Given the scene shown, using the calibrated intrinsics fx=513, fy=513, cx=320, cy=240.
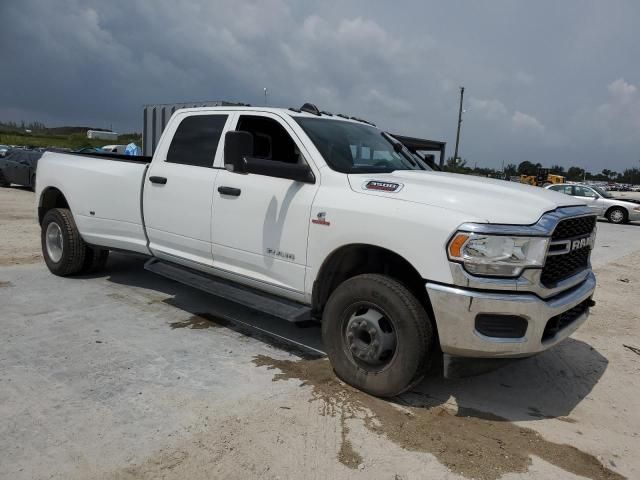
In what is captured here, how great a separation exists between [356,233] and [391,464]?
1.40 metres

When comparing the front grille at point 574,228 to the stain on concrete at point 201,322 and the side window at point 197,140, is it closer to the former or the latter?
the side window at point 197,140

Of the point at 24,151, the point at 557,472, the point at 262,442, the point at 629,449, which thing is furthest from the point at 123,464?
the point at 24,151

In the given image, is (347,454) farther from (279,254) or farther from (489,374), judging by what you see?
(489,374)

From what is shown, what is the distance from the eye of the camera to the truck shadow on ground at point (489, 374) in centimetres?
351

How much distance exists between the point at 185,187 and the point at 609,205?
21.0 meters

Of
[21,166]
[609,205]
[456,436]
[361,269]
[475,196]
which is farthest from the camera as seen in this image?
[609,205]

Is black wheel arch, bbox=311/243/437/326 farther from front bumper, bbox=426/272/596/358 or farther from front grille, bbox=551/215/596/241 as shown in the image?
front grille, bbox=551/215/596/241

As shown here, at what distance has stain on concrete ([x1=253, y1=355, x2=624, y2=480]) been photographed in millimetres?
2791

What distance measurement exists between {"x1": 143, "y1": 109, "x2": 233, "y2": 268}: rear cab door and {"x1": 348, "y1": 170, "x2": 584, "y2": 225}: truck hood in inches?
59.5

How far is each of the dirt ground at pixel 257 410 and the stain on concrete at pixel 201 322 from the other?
29 mm

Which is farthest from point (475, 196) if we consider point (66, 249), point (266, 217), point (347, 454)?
point (66, 249)

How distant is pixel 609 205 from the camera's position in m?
21.0

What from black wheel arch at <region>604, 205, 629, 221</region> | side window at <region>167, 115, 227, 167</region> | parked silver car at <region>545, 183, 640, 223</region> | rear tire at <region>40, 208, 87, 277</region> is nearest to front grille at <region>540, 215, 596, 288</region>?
side window at <region>167, 115, 227, 167</region>

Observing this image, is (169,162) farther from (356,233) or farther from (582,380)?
(582,380)
